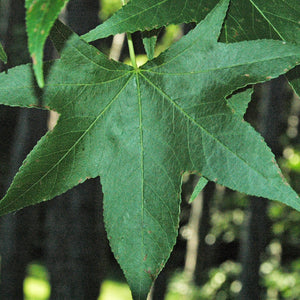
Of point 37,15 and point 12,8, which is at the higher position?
point 12,8

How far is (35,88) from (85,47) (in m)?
0.10

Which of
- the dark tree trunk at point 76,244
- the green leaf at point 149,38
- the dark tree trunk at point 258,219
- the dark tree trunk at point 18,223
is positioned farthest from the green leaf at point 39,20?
the dark tree trunk at point 18,223

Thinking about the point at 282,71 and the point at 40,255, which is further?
the point at 40,255

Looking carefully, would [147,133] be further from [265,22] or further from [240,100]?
[265,22]

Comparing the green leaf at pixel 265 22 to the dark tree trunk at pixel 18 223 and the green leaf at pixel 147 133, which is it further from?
the dark tree trunk at pixel 18 223

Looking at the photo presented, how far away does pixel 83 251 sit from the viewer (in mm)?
3777

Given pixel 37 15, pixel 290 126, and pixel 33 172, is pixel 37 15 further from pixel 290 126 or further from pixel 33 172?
pixel 290 126

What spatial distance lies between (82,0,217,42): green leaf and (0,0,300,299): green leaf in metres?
0.03

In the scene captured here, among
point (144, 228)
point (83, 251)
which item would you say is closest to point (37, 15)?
point (144, 228)

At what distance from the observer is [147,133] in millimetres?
818

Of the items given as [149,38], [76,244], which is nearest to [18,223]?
[76,244]

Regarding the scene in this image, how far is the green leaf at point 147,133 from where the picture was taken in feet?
2.46

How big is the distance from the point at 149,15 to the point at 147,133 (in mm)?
187

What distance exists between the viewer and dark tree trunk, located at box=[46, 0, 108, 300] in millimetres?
3676
